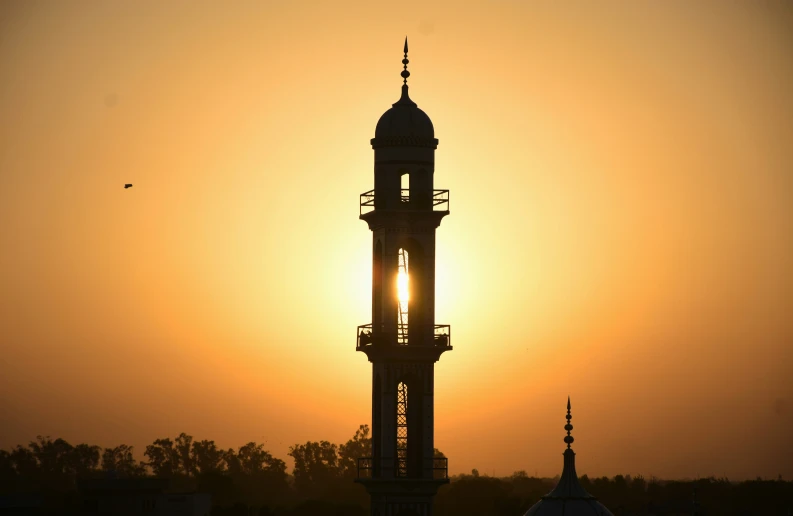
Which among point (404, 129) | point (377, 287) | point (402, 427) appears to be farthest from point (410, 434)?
point (404, 129)

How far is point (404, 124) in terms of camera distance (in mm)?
104000

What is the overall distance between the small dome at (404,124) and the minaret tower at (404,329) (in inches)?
2.1

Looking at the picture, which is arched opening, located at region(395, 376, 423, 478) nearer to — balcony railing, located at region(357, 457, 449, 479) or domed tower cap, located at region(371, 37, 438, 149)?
balcony railing, located at region(357, 457, 449, 479)

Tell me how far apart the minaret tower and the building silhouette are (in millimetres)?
5641

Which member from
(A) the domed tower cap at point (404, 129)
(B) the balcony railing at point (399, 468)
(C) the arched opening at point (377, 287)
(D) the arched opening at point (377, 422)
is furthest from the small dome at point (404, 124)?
(B) the balcony railing at point (399, 468)

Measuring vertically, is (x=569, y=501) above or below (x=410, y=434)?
below

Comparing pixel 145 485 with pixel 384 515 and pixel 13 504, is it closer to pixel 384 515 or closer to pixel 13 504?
pixel 13 504

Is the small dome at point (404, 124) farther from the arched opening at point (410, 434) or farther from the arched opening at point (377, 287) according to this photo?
the arched opening at point (410, 434)

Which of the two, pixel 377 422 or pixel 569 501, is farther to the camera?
pixel 377 422

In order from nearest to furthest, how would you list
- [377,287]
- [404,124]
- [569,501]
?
1. [569,501]
2. [404,124]
3. [377,287]

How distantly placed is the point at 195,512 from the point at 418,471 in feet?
225

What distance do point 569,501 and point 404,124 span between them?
72.6 feet

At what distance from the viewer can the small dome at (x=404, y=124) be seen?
103875mm

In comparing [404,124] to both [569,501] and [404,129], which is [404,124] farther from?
[569,501]
